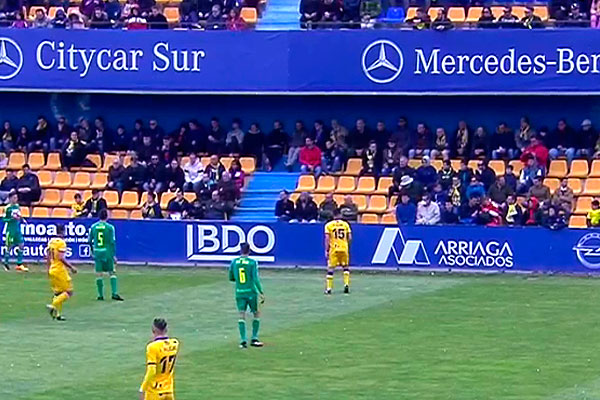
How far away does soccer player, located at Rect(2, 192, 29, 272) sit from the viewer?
3662cm

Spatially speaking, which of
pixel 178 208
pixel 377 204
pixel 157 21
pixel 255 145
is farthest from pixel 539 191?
pixel 157 21

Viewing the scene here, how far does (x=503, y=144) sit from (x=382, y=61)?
3774mm

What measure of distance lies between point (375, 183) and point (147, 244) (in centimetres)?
613

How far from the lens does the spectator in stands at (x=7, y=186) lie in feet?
132

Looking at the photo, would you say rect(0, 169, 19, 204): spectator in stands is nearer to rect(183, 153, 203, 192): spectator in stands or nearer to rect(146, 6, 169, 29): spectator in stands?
rect(183, 153, 203, 192): spectator in stands

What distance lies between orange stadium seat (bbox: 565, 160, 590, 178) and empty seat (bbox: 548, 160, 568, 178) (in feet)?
0.59

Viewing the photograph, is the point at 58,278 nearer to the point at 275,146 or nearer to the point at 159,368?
the point at 159,368

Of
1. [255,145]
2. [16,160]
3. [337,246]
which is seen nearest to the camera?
[337,246]

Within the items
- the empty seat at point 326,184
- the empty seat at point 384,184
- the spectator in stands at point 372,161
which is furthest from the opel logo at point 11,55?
the empty seat at point 384,184

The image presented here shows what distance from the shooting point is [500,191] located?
36469 mm

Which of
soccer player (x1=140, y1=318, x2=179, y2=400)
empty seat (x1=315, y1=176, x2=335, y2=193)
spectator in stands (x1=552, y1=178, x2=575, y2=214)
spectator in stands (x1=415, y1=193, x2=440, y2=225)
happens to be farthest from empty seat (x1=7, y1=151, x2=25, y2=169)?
soccer player (x1=140, y1=318, x2=179, y2=400)

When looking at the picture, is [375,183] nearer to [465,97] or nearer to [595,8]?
[465,97]

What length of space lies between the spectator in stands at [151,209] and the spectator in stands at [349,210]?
15.4ft

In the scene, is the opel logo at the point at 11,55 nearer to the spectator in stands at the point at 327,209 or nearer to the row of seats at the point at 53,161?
the row of seats at the point at 53,161
